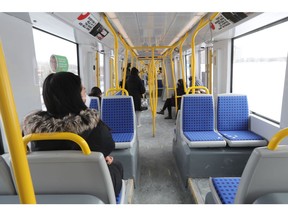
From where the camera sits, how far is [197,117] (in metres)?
3.46

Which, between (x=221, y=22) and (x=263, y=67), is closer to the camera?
(x=221, y=22)

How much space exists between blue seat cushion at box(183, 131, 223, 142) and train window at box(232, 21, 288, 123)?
90cm

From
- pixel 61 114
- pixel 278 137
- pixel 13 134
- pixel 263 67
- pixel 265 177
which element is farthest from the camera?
pixel 263 67

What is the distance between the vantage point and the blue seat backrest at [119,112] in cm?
335

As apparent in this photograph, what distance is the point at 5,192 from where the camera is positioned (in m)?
1.36

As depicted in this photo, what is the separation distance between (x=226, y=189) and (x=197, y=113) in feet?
5.68

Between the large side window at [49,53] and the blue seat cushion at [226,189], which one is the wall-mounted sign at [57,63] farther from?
the blue seat cushion at [226,189]

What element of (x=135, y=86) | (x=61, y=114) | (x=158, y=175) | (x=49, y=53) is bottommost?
(x=158, y=175)

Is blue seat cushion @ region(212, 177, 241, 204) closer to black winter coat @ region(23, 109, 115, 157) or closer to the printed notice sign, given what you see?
black winter coat @ region(23, 109, 115, 157)

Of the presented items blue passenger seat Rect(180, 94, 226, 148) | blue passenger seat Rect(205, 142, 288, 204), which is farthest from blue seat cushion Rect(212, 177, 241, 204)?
blue passenger seat Rect(180, 94, 226, 148)

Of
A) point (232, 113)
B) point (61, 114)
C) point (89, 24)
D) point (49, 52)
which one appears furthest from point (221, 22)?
point (49, 52)

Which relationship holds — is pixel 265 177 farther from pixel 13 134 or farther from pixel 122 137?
pixel 122 137
